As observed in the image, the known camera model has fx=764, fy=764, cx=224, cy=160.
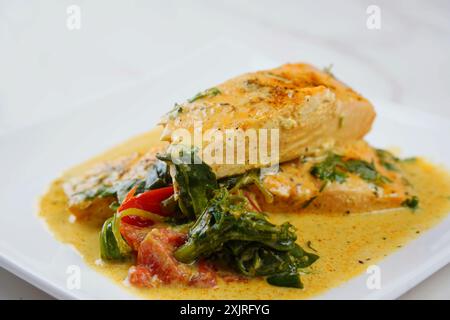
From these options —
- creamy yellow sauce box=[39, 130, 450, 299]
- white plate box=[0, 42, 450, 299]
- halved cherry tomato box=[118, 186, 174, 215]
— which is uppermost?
halved cherry tomato box=[118, 186, 174, 215]

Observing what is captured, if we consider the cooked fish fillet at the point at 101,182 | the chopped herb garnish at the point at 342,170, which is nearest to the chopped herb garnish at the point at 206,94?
the cooked fish fillet at the point at 101,182

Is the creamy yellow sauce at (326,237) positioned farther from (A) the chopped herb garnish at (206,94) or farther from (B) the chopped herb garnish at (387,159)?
(A) the chopped herb garnish at (206,94)

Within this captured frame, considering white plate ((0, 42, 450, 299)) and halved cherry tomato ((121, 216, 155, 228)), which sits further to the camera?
halved cherry tomato ((121, 216, 155, 228))

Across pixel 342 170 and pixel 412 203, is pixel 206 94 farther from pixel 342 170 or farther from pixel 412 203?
pixel 412 203

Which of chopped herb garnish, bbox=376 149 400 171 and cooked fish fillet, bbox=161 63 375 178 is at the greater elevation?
cooked fish fillet, bbox=161 63 375 178

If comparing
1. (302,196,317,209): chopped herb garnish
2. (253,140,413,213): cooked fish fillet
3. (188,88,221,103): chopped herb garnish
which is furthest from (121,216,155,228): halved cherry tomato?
(302,196,317,209): chopped herb garnish

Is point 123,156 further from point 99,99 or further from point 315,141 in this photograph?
point 315,141

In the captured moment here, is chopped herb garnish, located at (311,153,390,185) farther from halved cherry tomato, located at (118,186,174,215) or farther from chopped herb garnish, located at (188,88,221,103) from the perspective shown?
halved cherry tomato, located at (118,186,174,215)
